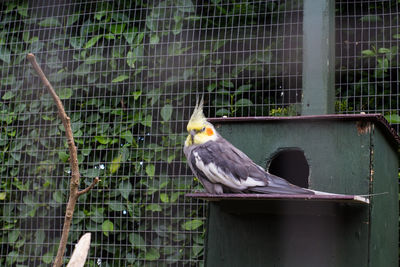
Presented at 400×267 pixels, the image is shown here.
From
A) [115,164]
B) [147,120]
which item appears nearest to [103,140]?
[115,164]

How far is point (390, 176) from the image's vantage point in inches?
87.7

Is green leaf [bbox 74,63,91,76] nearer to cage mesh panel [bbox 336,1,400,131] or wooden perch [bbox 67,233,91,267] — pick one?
cage mesh panel [bbox 336,1,400,131]

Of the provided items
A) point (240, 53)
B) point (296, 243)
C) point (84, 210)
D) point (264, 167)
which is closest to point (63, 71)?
point (84, 210)

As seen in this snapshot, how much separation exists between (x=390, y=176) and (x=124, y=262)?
1.41 m

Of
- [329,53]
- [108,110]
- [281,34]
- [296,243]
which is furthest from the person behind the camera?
[108,110]

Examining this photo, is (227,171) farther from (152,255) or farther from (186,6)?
(186,6)

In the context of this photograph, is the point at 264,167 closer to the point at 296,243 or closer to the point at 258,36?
the point at 296,243

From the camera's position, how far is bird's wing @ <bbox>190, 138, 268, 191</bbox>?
1.89 metres

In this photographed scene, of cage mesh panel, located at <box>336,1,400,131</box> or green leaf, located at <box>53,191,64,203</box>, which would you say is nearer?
cage mesh panel, located at <box>336,1,400,131</box>

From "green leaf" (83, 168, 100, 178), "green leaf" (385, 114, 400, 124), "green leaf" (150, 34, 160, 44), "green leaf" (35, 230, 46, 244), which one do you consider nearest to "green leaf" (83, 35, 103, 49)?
"green leaf" (150, 34, 160, 44)

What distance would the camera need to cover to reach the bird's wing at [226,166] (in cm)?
189

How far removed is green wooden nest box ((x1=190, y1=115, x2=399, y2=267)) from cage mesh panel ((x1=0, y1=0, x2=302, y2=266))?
655 mm

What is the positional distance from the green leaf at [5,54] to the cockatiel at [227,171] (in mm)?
1652

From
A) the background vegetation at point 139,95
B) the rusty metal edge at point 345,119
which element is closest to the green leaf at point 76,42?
the background vegetation at point 139,95
